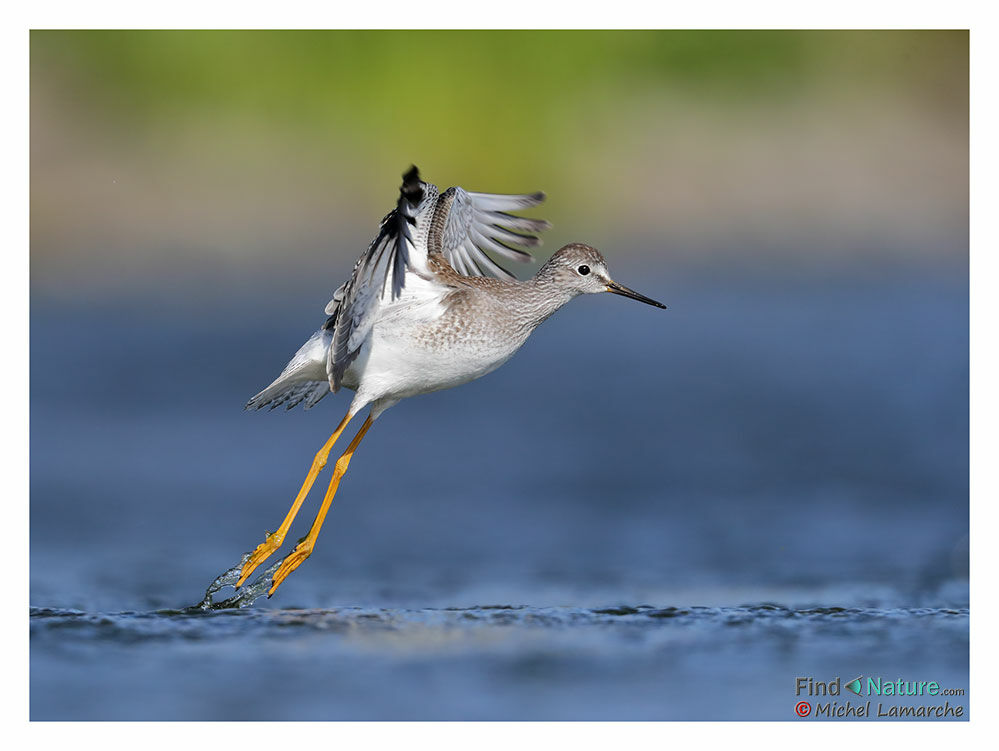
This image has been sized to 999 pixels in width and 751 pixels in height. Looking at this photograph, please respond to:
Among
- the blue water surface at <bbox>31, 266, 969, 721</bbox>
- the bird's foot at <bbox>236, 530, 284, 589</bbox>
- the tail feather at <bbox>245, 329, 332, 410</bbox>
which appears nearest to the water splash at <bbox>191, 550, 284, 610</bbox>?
the bird's foot at <bbox>236, 530, 284, 589</bbox>

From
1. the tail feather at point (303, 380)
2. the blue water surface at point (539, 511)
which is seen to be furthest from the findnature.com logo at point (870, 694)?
the tail feather at point (303, 380)

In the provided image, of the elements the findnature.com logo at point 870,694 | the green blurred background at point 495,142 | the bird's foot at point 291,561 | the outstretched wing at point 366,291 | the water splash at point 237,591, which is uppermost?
the green blurred background at point 495,142

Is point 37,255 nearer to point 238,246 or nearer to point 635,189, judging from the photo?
point 238,246

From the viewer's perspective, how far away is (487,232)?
39.8 feet

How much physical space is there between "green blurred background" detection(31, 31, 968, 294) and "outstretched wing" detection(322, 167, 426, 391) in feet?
35.5

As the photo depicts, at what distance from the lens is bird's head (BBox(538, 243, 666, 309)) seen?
10.8 meters

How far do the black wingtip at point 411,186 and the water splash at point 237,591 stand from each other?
328cm

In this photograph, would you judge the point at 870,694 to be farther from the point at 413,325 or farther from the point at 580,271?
the point at 413,325

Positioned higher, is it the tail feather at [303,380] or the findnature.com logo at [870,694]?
the tail feather at [303,380]

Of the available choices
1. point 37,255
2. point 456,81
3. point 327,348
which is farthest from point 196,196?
point 327,348

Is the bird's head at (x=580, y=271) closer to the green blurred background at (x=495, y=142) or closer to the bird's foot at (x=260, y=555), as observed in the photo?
the bird's foot at (x=260, y=555)

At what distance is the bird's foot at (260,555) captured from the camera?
10445 mm

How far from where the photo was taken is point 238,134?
70.2 feet

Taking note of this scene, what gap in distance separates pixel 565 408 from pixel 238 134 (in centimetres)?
763
